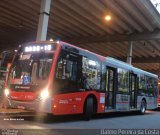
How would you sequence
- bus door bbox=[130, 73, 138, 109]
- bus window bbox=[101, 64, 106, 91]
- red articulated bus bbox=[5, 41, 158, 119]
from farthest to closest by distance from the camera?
bus door bbox=[130, 73, 138, 109], bus window bbox=[101, 64, 106, 91], red articulated bus bbox=[5, 41, 158, 119]

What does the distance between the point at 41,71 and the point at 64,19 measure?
12994 millimetres

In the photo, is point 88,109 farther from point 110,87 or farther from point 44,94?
point 44,94

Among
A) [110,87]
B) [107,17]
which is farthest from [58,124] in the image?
[107,17]

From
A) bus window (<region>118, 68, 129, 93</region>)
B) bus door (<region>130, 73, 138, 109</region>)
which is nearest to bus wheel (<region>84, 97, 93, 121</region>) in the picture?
bus window (<region>118, 68, 129, 93</region>)

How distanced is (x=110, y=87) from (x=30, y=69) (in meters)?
5.13

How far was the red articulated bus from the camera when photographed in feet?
38.7

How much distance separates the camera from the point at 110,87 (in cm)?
1625

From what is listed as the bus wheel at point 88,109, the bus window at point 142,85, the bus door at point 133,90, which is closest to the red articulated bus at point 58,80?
the bus wheel at point 88,109

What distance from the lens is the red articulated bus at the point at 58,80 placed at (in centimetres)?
1178

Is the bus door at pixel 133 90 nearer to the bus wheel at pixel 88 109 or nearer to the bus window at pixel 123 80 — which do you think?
the bus window at pixel 123 80

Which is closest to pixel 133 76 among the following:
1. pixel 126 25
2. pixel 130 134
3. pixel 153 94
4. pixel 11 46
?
pixel 153 94

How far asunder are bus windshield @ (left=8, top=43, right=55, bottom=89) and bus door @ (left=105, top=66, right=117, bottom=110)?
4466 millimetres

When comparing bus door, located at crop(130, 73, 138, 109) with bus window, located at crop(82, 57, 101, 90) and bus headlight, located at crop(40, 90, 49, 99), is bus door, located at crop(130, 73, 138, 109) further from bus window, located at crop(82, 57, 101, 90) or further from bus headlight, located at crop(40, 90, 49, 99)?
bus headlight, located at crop(40, 90, 49, 99)

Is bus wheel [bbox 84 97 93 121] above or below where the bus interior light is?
below
